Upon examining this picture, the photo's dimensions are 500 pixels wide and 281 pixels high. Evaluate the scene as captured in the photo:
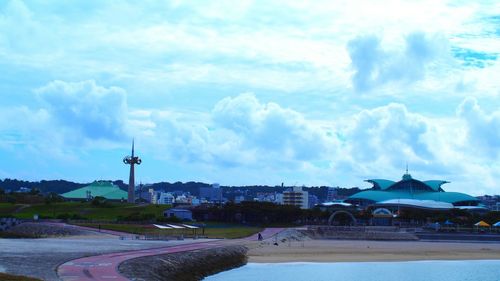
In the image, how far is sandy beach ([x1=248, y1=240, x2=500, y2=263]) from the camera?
182 ft

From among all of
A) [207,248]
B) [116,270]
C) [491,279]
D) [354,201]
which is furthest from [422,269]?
[354,201]

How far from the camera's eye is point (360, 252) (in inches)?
2496

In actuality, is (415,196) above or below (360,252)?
above

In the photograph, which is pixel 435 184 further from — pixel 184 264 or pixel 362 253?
pixel 184 264

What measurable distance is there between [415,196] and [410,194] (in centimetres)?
182

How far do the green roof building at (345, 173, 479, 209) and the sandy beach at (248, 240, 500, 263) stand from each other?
104 metres

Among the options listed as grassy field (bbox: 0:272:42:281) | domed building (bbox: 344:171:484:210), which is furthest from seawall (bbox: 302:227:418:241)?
domed building (bbox: 344:171:484:210)

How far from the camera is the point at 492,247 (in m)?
76.8

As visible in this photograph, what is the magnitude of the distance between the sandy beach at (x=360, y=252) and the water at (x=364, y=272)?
9.29 feet

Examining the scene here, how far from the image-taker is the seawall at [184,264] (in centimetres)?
3216

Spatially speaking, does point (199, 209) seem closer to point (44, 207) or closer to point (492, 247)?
point (44, 207)

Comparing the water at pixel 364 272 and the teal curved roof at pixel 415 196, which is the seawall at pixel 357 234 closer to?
the water at pixel 364 272

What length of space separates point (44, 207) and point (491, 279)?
3546 inches

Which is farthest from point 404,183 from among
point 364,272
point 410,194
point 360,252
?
point 364,272
